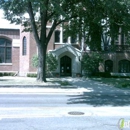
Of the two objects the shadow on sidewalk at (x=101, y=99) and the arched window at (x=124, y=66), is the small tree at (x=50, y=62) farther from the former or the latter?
the shadow on sidewalk at (x=101, y=99)

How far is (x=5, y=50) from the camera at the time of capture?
3959 cm

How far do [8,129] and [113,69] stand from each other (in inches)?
1233

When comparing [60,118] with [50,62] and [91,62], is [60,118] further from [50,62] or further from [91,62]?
[91,62]

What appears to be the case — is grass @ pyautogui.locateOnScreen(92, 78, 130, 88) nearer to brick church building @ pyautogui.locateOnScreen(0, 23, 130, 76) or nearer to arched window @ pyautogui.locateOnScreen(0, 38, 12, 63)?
brick church building @ pyautogui.locateOnScreen(0, 23, 130, 76)

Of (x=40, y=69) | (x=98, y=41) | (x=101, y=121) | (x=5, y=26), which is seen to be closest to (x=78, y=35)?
(x=98, y=41)

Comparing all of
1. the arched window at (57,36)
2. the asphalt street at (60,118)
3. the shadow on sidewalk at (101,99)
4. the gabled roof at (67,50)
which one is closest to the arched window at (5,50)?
the arched window at (57,36)

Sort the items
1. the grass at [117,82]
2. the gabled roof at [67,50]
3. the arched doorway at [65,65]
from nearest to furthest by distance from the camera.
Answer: the grass at [117,82] → the gabled roof at [67,50] → the arched doorway at [65,65]

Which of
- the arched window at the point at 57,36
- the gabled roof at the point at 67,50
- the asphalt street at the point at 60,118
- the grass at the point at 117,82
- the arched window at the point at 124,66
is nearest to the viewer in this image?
the asphalt street at the point at 60,118

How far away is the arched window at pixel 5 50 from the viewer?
39.4m

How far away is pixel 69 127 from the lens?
7.81 meters

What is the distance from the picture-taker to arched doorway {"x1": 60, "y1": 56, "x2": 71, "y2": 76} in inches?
1447

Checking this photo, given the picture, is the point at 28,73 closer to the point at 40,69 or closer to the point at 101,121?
the point at 40,69

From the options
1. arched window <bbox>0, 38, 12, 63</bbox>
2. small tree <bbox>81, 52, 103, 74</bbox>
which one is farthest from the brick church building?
small tree <bbox>81, 52, 103, 74</bbox>

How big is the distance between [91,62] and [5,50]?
528 inches
